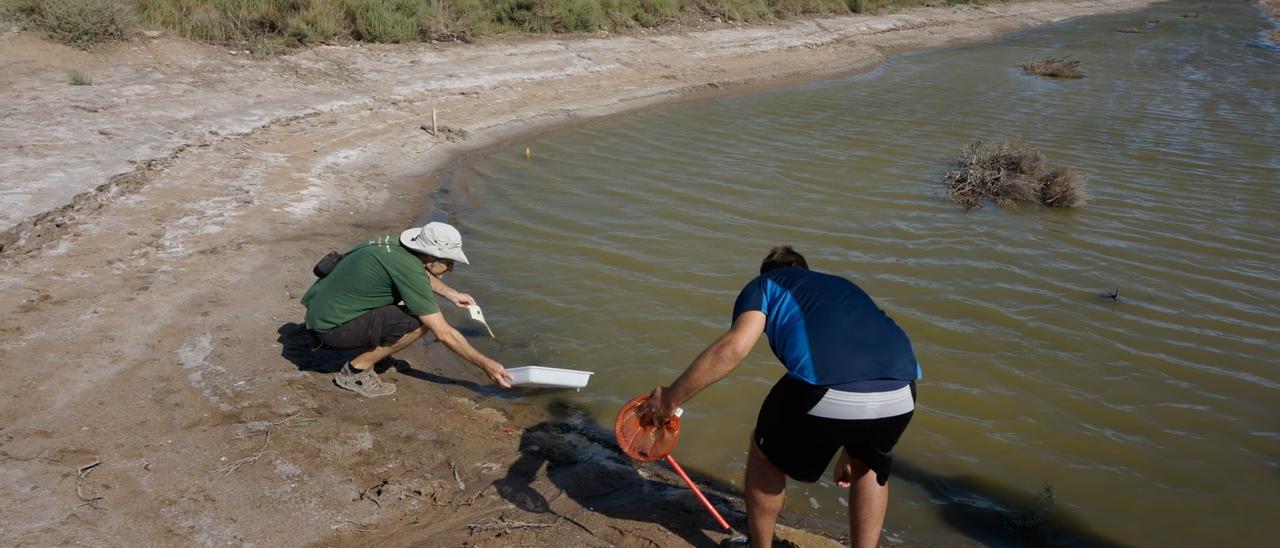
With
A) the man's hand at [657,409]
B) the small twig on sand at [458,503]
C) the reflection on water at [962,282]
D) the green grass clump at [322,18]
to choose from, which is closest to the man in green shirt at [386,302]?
the small twig on sand at [458,503]

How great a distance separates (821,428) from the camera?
11.2ft

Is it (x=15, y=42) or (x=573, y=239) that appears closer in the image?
(x=573, y=239)

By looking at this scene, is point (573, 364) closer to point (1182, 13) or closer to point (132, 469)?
point (132, 469)

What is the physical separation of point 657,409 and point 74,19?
12768 millimetres

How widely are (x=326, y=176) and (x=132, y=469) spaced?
6.16 metres

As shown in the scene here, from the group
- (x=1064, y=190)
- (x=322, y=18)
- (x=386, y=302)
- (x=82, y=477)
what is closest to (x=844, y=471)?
(x=386, y=302)

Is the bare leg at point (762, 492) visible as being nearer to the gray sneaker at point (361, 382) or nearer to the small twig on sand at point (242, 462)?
the small twig on sand at point (242, 462)

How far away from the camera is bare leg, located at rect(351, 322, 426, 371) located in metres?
5.57

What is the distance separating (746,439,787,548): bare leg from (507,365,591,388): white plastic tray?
1461mm

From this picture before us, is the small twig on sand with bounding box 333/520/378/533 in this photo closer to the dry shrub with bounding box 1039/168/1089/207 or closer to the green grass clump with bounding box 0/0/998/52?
the dry shrub with bounding box 1039/168/1089/207

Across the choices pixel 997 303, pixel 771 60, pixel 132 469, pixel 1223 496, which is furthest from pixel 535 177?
pixel 771 60

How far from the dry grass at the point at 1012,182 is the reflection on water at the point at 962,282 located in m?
0.25

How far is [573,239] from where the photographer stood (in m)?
9.18

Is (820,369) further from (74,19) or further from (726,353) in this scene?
(74,19)
